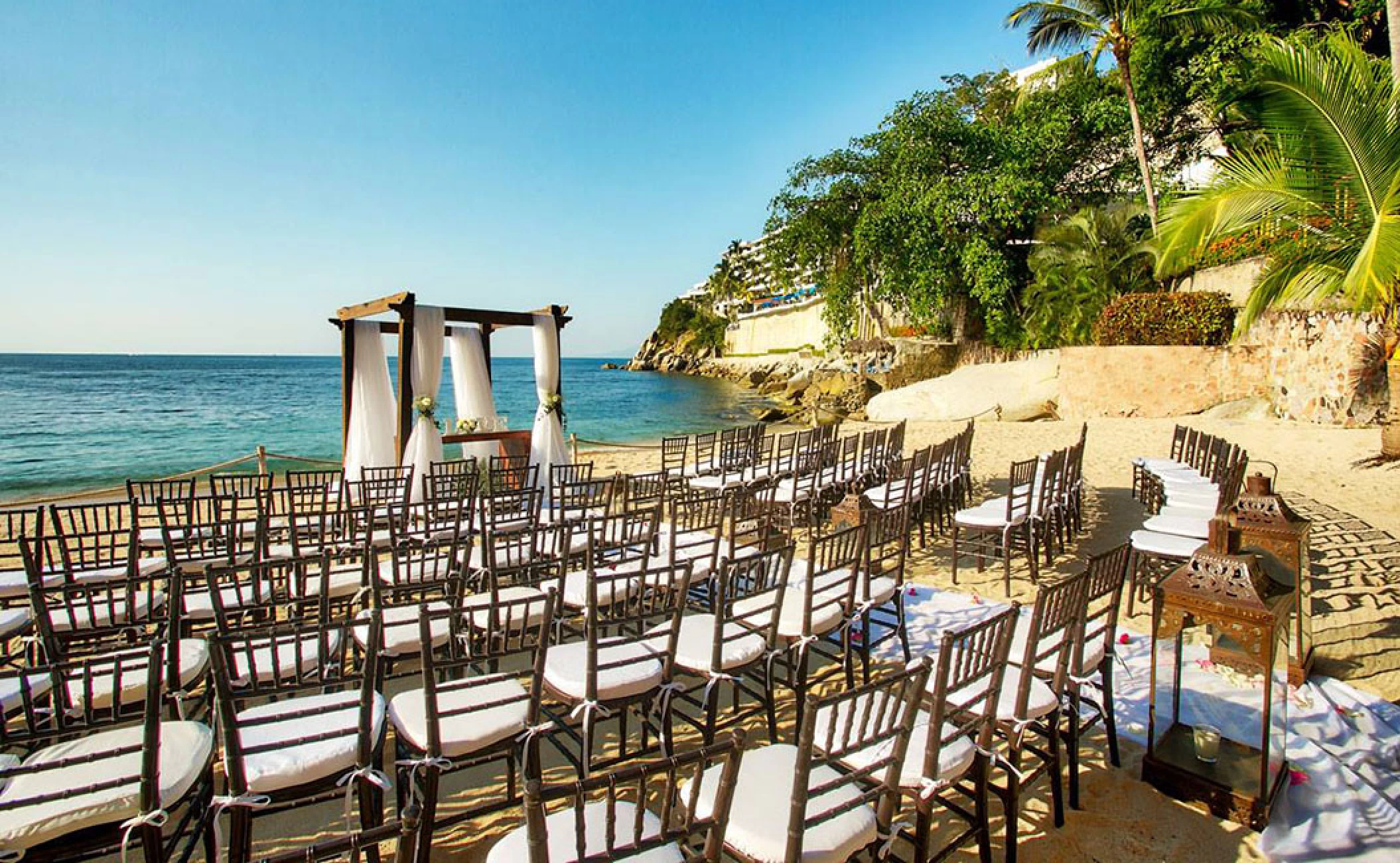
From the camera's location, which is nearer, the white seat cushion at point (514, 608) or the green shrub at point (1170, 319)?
the white seat cushion at point (514, 608)

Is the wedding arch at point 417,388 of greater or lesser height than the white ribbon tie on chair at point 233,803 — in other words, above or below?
above

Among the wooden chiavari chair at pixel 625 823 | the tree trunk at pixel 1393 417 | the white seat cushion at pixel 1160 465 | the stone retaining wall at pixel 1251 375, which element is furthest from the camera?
the stone retaining wall at pixel 1251 375

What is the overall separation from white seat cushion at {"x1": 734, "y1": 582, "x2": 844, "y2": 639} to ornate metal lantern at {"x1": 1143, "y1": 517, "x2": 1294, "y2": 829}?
1.45m

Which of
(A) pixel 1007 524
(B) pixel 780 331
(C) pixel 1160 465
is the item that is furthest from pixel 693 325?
(A) pixel 1007 524

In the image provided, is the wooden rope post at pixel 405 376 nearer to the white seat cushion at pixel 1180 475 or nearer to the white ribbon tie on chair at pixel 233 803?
the white ribbon tie on chair at pixel 233 803

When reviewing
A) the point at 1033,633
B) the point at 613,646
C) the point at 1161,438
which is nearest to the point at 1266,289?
the point at 1161,438

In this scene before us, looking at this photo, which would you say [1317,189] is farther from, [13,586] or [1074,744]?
[13,586]

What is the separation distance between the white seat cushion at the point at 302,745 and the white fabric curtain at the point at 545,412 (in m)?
6.12

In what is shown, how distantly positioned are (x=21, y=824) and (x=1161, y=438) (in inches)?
545

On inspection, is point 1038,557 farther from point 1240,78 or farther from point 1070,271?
point 1240,78

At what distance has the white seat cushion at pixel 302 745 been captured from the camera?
7.33 ft

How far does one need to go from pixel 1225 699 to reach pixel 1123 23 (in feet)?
63.2

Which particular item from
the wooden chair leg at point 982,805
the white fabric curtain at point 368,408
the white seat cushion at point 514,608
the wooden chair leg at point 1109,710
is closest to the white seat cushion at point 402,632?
the white seat cushion at point 514,608

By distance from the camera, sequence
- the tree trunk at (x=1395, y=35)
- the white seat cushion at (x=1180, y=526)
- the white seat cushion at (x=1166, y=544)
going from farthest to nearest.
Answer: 1. the tree trunk at (x=1395, y=35)
2. the white seat cushion at (x=1180, y=526)
3. the white seat cushion at (x=1166, y=544)
